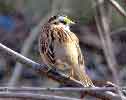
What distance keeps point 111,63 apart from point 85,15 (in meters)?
3.18

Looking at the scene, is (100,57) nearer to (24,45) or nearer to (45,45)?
(24,45)

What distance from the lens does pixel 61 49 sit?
10.7 feet

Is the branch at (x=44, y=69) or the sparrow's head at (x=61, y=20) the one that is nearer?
the branch at (x=44, y=69)

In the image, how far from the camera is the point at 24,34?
6.37m

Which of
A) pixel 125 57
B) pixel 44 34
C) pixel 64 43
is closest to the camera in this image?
pixel 64 43

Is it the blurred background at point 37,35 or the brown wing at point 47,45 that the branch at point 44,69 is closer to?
the brown wing at point 47,45

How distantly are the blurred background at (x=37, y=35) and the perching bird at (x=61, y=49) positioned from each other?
1.82m

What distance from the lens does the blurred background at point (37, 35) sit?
5711 millimetres

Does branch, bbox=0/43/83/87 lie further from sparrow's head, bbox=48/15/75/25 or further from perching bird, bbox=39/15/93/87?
sparrow's head, bbox=48/15/75/25

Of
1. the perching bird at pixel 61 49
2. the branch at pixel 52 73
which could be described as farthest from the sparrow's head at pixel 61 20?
the branch at pixel 52 73

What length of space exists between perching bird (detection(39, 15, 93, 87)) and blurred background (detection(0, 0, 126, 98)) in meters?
1.82

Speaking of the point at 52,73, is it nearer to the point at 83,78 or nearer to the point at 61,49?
the point at 83,78

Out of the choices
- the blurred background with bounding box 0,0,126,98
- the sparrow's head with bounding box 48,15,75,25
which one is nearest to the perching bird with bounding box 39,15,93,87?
the sparrow's head with bounding box 48,15,75,25

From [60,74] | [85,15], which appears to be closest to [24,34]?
[85,15]
